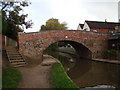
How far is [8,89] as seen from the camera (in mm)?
5246

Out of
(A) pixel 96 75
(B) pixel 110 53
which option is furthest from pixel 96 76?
(B) pixel 110 53

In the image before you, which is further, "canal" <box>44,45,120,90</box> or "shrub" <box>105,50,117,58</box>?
"shrub" <box>105,50,117,58</box>

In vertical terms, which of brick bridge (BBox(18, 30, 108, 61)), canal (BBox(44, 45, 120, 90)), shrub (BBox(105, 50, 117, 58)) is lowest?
canal (BBox(44, 45, 120, 90))

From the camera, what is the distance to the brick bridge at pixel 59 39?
1510cm

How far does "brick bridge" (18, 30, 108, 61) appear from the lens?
49.5 feet

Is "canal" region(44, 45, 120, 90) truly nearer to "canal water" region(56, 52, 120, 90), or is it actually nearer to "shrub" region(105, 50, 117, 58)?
"canal water" region(56, 52, 120, 90)

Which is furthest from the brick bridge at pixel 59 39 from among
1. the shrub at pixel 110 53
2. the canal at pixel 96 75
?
the canal at pixel 96 75

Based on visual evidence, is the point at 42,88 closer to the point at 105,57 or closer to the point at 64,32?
the point at 64,32

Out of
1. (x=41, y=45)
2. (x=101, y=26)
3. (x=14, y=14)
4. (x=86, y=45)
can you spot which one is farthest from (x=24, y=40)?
(x=101, y=26)

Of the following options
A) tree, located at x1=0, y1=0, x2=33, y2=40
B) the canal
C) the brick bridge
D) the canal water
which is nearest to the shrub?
the brick bridge

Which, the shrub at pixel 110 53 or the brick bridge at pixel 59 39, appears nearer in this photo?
the brick bridge at pixel 59 39

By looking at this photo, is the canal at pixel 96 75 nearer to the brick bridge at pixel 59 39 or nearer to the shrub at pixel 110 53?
the shrub at pixel 110 53

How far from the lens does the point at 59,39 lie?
1731cm

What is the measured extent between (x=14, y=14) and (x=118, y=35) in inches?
519
